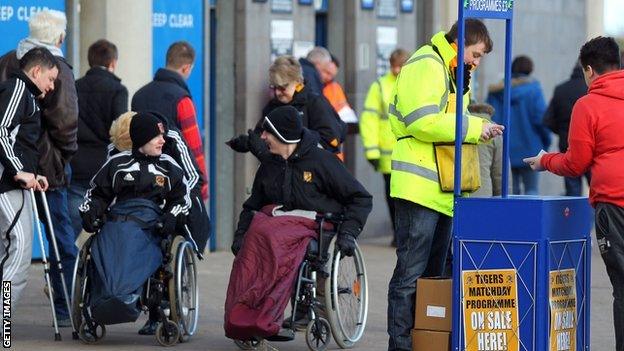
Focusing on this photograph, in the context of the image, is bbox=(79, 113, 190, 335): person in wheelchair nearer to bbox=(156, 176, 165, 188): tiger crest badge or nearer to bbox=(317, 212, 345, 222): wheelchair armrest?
bbox=(156, 176, 165, 188): tiger crest badge

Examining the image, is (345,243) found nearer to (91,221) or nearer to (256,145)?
(256,145)

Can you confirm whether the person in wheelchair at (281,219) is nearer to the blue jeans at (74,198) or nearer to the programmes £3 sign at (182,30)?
the blue jeans at (74,198)

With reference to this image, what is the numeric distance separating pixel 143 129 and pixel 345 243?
1377 mm

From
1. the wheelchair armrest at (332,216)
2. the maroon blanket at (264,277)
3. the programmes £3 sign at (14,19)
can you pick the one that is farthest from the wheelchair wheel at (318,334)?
the programmes £3 sign at (14,19)

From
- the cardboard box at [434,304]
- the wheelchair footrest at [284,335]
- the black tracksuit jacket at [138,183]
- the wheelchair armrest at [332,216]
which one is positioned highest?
the black tracksuit jacket at [138,183]

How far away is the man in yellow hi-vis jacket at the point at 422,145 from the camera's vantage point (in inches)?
331

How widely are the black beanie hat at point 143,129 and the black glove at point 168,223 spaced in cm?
44

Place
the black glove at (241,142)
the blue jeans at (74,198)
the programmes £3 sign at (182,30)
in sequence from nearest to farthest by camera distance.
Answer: the black glove at (241,142) < the blue jeans at (74,198) < the programmes £3 sign at (182,30)

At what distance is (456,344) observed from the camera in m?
8.14

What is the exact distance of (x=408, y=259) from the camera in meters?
8.70

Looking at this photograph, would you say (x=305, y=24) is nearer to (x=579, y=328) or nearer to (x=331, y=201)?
(x=331, y=201)

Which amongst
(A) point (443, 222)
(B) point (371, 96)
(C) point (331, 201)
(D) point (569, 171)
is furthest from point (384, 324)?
(B) point (371, 96)

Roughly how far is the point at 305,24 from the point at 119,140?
5727 mm

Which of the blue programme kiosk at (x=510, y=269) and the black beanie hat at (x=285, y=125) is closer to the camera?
the blue programme kiosk at (x=510, y=269)
